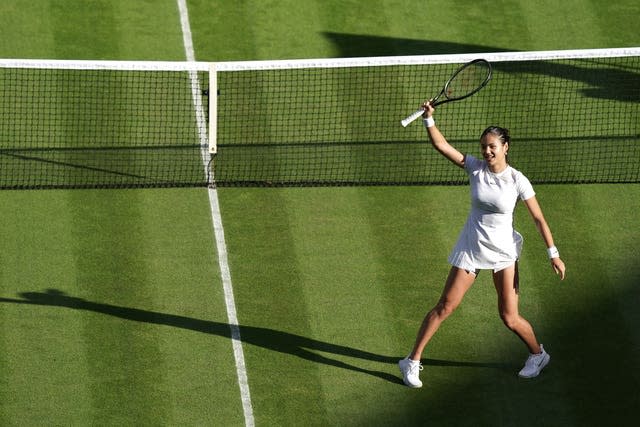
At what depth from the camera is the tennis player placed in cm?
1217

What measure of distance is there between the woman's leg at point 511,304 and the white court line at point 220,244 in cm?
252

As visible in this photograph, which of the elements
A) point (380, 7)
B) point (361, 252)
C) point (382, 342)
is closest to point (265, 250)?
point (361, 252)

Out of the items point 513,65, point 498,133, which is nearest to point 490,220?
point 498,133

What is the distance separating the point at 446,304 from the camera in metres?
12.7

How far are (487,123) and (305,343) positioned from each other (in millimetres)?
4832

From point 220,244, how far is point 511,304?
3733 millimetres

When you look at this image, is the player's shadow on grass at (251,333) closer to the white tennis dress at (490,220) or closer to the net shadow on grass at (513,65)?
the white tennis dress at (490,220)

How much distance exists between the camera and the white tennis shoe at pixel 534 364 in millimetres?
13148

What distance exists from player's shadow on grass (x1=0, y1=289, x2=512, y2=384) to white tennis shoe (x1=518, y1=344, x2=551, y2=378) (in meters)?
0.27

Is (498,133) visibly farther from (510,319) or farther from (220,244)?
(220,244)

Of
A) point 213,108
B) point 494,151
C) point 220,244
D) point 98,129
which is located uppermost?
point 494,151

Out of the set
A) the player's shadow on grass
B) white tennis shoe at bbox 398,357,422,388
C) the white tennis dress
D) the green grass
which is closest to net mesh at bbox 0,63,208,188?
the green grass

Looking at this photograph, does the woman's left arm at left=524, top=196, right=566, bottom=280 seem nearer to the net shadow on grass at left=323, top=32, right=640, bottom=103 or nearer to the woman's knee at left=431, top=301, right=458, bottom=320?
the woman's knee at left=431, top=301, right=458, bottom=320

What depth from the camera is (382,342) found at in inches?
538
